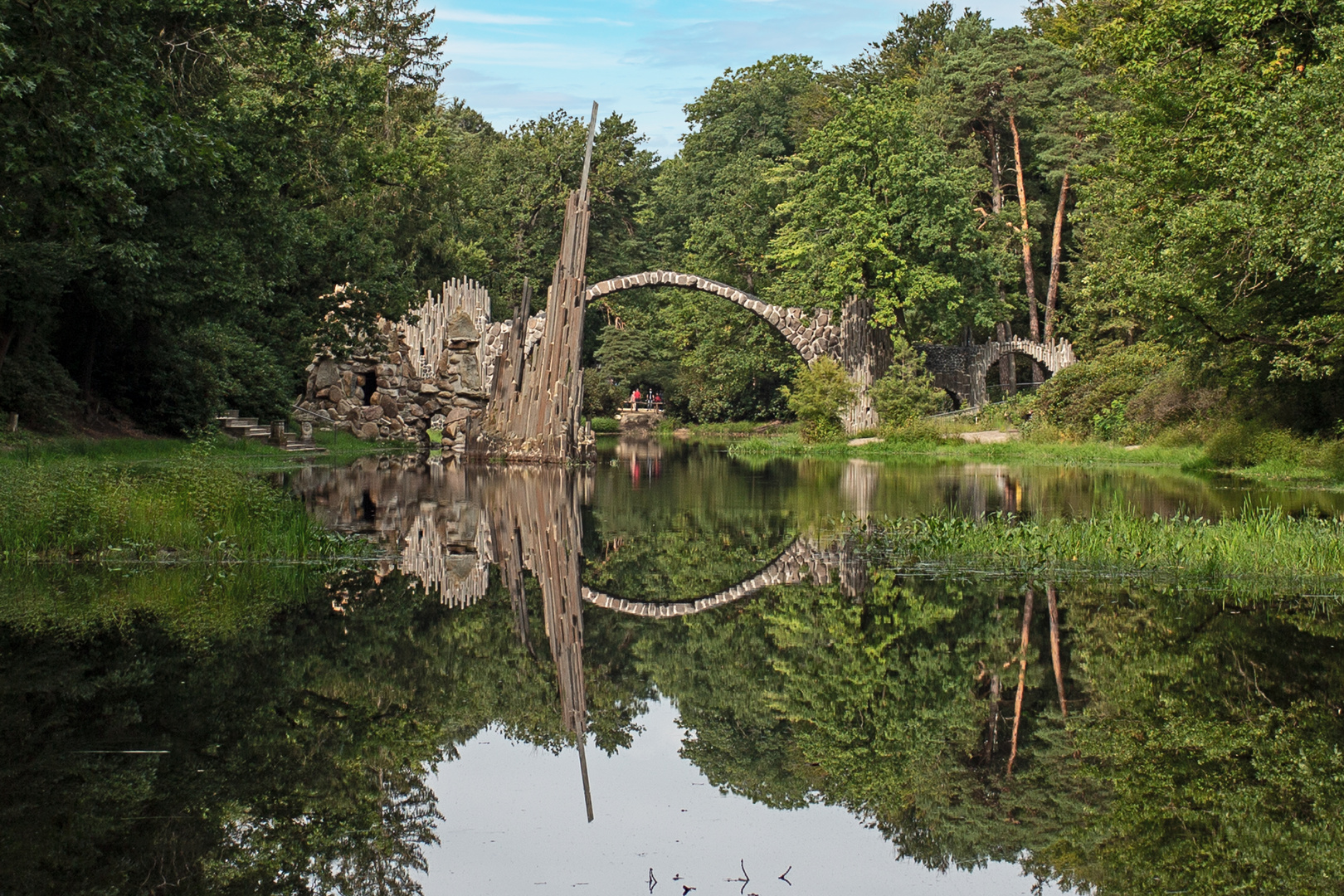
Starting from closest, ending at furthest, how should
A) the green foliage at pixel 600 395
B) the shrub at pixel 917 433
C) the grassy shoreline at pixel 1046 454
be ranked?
the grassy shoreline at pixel 1046 454 → the shrub at pixel 917 433 → the green foliage at pixel 600 395

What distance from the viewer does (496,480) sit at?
75.6 feet

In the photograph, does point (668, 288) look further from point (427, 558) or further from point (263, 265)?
point (427, 558)

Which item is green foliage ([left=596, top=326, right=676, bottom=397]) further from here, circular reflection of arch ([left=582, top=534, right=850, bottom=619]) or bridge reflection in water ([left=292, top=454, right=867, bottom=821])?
circular reflection of arch ([left=582, top=534, right=850, bottom=619])

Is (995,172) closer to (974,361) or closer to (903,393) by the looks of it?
(974,361)

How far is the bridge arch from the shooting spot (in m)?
37.6

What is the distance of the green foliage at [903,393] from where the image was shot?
35750 millimetres

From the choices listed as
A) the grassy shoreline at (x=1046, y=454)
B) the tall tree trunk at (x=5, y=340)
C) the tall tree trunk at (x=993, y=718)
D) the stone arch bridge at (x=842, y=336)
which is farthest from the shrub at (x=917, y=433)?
the tall tree trunk at (x=993, y=718)

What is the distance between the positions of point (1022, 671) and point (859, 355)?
3118 cm

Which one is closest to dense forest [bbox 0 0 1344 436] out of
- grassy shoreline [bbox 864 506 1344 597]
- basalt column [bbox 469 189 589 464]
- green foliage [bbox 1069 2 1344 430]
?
green foliage [bbox 1069 2 1344 430]

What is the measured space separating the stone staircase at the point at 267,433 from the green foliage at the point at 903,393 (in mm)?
14956

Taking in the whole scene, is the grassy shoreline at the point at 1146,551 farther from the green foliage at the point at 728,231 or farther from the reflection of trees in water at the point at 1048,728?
the green foliage at the point at 728,231

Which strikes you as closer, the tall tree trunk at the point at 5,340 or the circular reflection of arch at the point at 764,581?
the circular reflection of arch at the point at 764,581

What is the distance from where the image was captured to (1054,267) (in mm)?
45156

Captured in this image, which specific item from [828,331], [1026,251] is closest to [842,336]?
[828,331]
